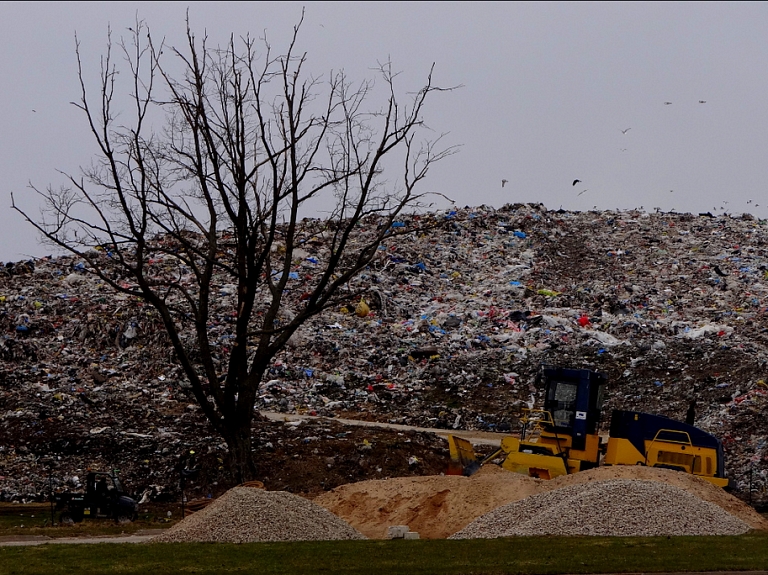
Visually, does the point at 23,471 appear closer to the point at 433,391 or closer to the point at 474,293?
the point at 433,391

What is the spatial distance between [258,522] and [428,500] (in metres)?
3.21

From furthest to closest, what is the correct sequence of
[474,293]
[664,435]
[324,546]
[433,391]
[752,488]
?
[474,293] < [433,391] < [752,488] < [664,435] < [324,546]

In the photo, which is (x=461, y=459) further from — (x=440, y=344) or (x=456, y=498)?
Result: (x=440, y=344)

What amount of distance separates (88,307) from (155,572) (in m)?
19.5

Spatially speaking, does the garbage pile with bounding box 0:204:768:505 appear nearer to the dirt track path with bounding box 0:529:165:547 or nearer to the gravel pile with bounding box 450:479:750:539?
the dirt track path with bounding box 0:529:165:547

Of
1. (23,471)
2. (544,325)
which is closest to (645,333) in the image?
(544,325)

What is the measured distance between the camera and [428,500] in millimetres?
14594

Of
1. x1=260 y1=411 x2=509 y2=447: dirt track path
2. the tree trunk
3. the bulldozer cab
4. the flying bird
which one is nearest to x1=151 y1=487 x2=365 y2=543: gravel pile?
the tree trunk

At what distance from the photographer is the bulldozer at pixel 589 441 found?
1572 centimetres

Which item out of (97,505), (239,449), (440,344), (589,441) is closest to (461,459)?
(589,441)

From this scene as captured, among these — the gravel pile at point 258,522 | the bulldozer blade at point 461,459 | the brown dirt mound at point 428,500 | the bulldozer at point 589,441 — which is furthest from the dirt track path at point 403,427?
the gravel pile at point 258,522

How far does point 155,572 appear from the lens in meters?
9.55

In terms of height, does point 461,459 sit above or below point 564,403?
below

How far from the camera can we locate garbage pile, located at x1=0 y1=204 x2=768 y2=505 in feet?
69.8
